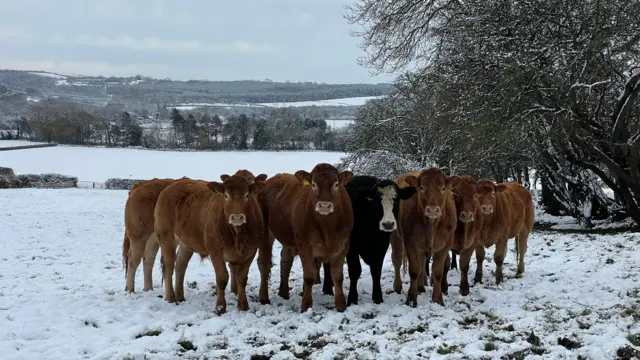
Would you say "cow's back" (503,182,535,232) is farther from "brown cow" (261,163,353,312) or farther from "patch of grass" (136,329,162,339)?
"patch of grass" (136,329,162,339)

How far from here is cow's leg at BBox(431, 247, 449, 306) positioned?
23.4 ft

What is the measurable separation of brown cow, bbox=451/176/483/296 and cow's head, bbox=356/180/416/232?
955 millimetres

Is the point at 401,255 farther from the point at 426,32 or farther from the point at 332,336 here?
the point at 426,32

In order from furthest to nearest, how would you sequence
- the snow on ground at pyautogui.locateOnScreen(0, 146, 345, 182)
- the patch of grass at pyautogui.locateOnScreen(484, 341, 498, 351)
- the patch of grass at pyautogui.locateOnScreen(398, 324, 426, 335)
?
the snow on ground at pyautogui.locateOnScreen(0, 146, 345, 182)
the patch of grass at pyautogui.locateOnScreen(398, 324, 426, 335)
the patch of grass at pyautogui.locateOnScreen(484, 341, 498, 351)

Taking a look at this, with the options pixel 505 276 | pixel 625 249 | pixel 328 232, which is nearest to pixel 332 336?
pixel 328 232

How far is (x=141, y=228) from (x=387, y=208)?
4.05 metres

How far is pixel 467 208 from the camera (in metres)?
7.72

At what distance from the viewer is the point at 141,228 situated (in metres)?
8.32

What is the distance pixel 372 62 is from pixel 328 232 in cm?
990

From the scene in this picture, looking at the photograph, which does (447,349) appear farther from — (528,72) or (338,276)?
(528,72)

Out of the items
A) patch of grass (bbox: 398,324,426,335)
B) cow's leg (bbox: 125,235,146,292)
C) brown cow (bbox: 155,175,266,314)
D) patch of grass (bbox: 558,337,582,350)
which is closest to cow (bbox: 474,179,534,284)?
patch of grass (bbox: 398,324,426,335)

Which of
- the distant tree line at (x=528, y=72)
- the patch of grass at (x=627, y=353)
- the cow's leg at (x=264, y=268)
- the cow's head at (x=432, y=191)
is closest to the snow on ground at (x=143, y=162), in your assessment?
the distant tree line at (x=528, y=72)

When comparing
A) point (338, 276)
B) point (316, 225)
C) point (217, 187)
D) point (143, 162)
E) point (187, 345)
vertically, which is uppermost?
point (217, 187)

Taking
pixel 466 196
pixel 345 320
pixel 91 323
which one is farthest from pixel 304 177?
pixel 91 323
